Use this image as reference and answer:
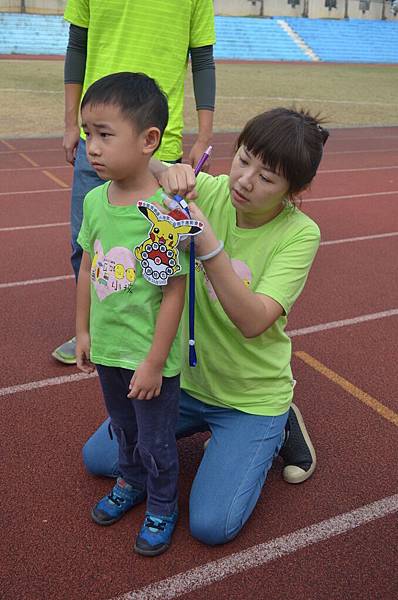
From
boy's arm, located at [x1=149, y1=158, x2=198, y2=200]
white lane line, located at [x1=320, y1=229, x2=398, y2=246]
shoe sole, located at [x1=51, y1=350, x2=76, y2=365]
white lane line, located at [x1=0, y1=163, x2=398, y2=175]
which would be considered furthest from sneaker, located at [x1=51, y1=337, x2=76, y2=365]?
white lane line, located at [x1=0, y1=163, x2=398, y2=175]

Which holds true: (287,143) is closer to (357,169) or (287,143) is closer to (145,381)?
(145,381)

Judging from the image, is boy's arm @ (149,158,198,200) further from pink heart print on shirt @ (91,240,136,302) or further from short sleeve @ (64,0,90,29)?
short sleeve @ (64,0,90,29)

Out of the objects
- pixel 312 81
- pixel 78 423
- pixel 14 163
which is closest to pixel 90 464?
pixel 78 423

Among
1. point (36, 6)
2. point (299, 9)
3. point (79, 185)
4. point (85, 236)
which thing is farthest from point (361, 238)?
point (299, 9)

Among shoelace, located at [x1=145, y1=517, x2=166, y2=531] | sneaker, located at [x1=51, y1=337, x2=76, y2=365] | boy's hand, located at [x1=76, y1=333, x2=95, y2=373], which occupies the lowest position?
sneaker, located at [x1=51, y1=337, x2=76, y2=365]

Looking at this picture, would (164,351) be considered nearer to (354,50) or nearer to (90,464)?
(90,464)

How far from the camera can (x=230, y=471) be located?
2438mm

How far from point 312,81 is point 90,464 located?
22670 mm

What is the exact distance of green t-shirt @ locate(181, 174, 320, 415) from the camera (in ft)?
7.86

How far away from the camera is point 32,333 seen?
13.4 ft

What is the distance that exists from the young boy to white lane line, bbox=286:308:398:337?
78.8 inches

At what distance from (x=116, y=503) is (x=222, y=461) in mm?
400

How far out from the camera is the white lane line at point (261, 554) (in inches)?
85.3

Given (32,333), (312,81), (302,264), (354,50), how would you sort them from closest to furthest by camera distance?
(302,264), (32,333), (312,81), (354,50)
